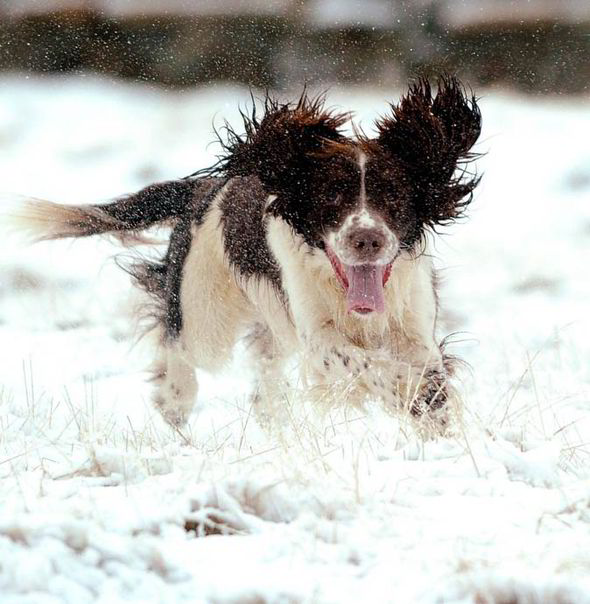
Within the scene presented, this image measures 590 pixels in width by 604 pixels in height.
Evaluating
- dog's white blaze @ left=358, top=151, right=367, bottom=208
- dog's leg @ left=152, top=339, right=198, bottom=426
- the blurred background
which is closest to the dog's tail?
dog's leg @ left=152, top=339, right=198, bottom=426

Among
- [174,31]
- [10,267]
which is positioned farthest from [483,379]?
[174,31]

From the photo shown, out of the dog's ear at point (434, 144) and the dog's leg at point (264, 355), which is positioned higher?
the dog's ear at point (434, 144)

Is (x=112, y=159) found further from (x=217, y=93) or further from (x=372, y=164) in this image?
(x=372, y=164)

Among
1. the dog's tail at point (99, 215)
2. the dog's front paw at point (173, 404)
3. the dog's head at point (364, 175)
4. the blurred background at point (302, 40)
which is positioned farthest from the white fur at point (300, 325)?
the blurred background at point (302, 40)

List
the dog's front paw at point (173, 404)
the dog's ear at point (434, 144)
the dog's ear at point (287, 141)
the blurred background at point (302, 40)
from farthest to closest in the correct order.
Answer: the blurred background at point (302, 40), the dog's front paw at point (173, 404), the dog's ear at point (287, 141), the dog's ear at point (434, 144)

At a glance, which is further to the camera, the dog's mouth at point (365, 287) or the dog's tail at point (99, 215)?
the dog's tail at point (99, 215)

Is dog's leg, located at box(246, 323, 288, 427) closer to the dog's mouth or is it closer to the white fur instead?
the white fur

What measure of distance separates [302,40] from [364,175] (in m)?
10.4

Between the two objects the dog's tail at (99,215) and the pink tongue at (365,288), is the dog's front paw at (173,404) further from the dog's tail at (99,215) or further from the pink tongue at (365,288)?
the pink tongue at (365,288)

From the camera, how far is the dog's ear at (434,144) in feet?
12.6

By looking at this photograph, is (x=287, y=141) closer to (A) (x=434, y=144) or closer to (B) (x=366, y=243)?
(A) (x=434, y=144)

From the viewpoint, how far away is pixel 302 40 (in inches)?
536

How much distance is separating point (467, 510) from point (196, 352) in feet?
9.31

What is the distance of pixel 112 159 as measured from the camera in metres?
12.0
